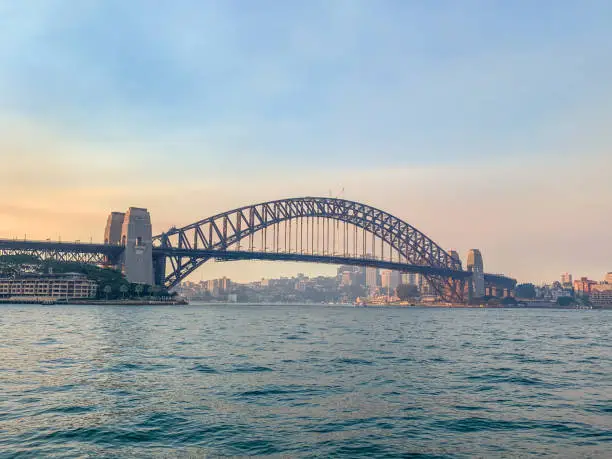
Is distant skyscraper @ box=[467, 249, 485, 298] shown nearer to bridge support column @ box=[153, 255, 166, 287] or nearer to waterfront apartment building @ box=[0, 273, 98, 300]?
bridge support column @ box=[153, 255, 166, 287]

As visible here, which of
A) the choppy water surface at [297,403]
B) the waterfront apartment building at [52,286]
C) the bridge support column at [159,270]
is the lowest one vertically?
the choppy water surface at [297,403]

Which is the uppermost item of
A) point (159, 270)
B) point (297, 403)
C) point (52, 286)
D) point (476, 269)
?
point (476, 269)

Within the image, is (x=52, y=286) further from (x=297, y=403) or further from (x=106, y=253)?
(x=297, y=403)

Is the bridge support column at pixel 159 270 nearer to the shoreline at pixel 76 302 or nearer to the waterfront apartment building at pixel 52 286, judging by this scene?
the shoreline at pixel 76 302

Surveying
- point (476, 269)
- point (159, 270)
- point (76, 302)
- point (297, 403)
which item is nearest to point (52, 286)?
point (76, 302)

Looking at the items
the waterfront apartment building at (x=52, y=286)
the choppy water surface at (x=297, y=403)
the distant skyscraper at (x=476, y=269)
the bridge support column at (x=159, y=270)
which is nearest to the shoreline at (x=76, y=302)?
the waterfront apartment building at (x=52, y=286)

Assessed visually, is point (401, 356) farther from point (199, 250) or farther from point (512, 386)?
point (199, 250)

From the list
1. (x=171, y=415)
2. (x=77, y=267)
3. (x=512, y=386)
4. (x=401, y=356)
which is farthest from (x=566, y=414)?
(x=77, y=267)
